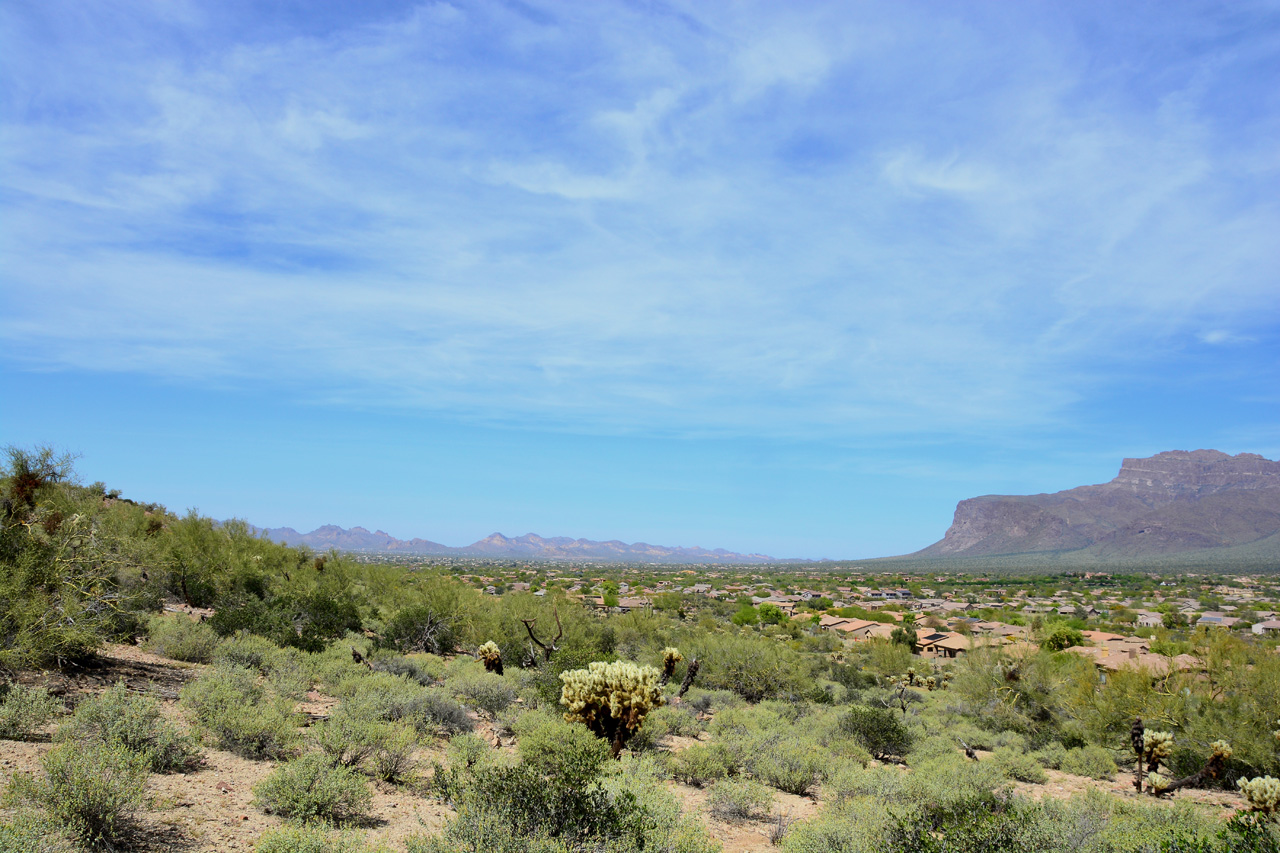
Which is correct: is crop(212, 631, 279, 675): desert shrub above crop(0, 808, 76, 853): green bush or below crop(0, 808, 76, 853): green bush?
below

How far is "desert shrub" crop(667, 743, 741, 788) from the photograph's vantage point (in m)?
12.1

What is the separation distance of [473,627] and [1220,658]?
25251 mm

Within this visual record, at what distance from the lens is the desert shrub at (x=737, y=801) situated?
1030cm

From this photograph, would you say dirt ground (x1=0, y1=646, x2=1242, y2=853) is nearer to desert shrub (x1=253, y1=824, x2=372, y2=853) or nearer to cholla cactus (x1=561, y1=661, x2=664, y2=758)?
desert shrub (x1=253, y1=824, x2=372, y2=853)

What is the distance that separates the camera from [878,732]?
16.4 meters

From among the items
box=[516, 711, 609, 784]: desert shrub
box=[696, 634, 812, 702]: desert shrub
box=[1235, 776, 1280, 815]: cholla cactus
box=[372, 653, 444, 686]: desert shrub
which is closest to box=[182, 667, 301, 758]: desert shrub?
box=[516, 711, 609, 784]: desert shrub

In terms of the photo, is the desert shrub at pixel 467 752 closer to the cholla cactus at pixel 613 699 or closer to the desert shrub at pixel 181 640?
the cholla cactus at pixel 613 699

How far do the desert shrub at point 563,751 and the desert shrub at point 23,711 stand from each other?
6.63 m

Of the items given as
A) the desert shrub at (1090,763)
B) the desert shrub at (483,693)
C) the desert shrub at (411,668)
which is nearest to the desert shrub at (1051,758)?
the desert shrub at (1090,763)

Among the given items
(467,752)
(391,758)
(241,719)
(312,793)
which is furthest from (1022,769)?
(241,719)

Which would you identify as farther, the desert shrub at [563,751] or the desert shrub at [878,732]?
the desert shrub at [878,732]

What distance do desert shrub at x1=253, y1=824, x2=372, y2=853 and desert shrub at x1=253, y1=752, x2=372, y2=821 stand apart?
101cm

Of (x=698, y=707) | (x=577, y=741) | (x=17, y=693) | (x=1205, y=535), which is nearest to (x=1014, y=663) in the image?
(x=698, y=707)

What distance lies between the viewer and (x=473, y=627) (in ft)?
85.8
